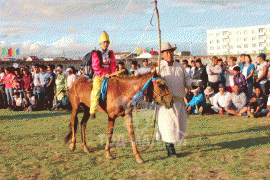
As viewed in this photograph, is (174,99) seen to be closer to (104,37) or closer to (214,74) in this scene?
(104,37)

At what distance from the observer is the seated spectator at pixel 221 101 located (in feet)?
35.6

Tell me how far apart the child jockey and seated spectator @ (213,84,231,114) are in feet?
19.0

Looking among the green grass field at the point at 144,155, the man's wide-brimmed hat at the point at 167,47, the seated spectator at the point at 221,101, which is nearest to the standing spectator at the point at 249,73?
the seated spectator at the point at 221,101

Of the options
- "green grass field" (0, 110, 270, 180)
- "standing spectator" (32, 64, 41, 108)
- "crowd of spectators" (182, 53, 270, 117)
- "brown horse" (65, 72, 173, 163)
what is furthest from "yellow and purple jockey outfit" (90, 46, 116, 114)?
"standing spectator" (32, 64, 41, 108)

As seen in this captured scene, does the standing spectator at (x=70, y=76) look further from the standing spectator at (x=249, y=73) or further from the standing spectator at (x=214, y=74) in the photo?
the standing spectator at (x=249, y=73)

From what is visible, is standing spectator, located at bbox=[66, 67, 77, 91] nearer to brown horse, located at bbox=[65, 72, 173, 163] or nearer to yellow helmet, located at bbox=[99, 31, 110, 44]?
brown horse, located at bbox=[65, 72, 173, 163]

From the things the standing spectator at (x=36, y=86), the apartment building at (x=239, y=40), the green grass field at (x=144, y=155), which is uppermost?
the apartment building at (x=239, y=40)

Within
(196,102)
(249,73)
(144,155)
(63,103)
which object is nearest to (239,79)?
(249,73)

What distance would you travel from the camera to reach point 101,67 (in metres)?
6.36

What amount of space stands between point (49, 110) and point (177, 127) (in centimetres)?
997

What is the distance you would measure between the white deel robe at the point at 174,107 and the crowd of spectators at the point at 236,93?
4259mm

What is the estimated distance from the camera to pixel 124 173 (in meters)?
5.09

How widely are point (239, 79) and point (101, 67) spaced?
259 inches

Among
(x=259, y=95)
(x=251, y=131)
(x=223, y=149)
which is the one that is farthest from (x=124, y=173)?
A: (x=259, y=95)
